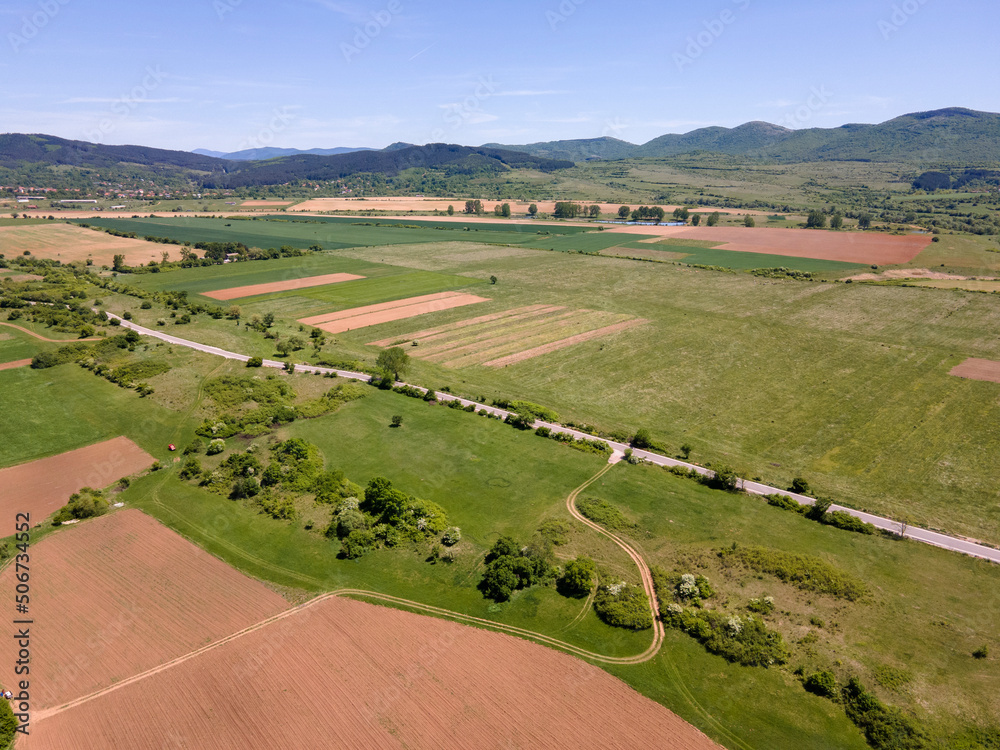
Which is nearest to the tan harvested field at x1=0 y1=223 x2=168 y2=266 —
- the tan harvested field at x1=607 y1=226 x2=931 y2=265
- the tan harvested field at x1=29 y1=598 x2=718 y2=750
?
the tan harvested field at x1=29 y1=598 x2=718 y2=750

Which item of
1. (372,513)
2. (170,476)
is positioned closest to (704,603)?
(372,513)

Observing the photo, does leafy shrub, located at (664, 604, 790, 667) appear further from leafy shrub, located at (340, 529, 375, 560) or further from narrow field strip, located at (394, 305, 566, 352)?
narrow field strip, located at (394, 305, 566, 352)

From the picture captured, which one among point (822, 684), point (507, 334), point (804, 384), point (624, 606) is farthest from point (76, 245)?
point (822, 684)

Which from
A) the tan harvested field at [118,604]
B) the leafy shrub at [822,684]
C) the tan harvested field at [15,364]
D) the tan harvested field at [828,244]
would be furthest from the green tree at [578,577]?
the tan harvested field at [828,244]

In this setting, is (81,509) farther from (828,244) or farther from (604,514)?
(828,244)

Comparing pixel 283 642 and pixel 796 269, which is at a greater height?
pixel 796 269

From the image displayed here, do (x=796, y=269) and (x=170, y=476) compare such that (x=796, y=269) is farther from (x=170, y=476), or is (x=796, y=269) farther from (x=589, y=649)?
(x=170, y=476)

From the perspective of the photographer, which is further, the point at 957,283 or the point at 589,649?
the point at 957,283
